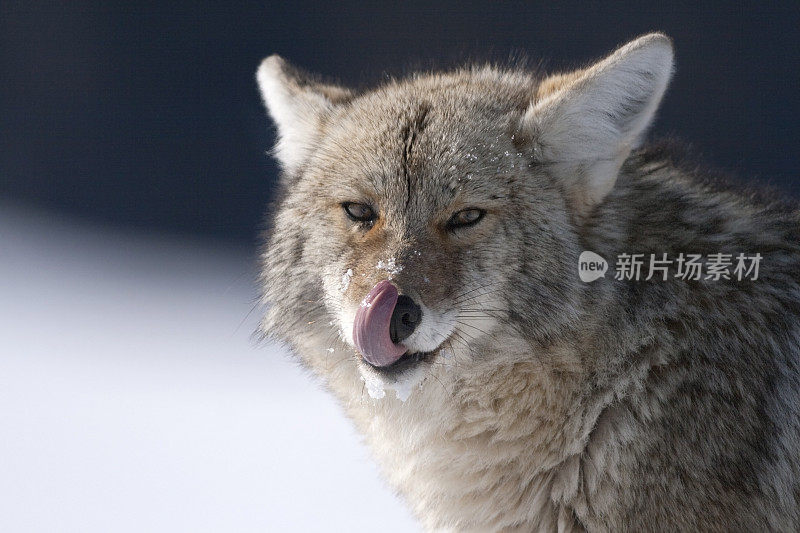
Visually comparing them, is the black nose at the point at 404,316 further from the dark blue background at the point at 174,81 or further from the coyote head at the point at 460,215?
the dark blue background at the point at 174,81

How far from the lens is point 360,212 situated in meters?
2.79

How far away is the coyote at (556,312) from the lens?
258 cm

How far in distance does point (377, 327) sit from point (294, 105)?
4.15ft

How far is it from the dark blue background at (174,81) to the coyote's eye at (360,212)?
13.0 ft

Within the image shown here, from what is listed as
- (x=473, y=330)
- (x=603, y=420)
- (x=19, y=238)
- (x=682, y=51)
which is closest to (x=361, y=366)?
(x=473, y=330)

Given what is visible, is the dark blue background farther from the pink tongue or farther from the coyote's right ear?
the pink tongue

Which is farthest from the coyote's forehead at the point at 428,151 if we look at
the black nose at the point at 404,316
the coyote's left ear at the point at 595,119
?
the black nose at the point at 404,316

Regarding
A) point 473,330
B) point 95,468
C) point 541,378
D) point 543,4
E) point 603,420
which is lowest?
point 95,468

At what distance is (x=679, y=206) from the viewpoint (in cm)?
292

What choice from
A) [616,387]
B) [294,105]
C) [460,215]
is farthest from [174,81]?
[616,387]

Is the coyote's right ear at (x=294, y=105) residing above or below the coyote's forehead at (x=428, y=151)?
above

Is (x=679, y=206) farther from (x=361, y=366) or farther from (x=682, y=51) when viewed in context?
(x=682, y=51)

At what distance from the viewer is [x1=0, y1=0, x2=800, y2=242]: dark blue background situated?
6766 mm

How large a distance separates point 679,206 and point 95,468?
341 centimetres
